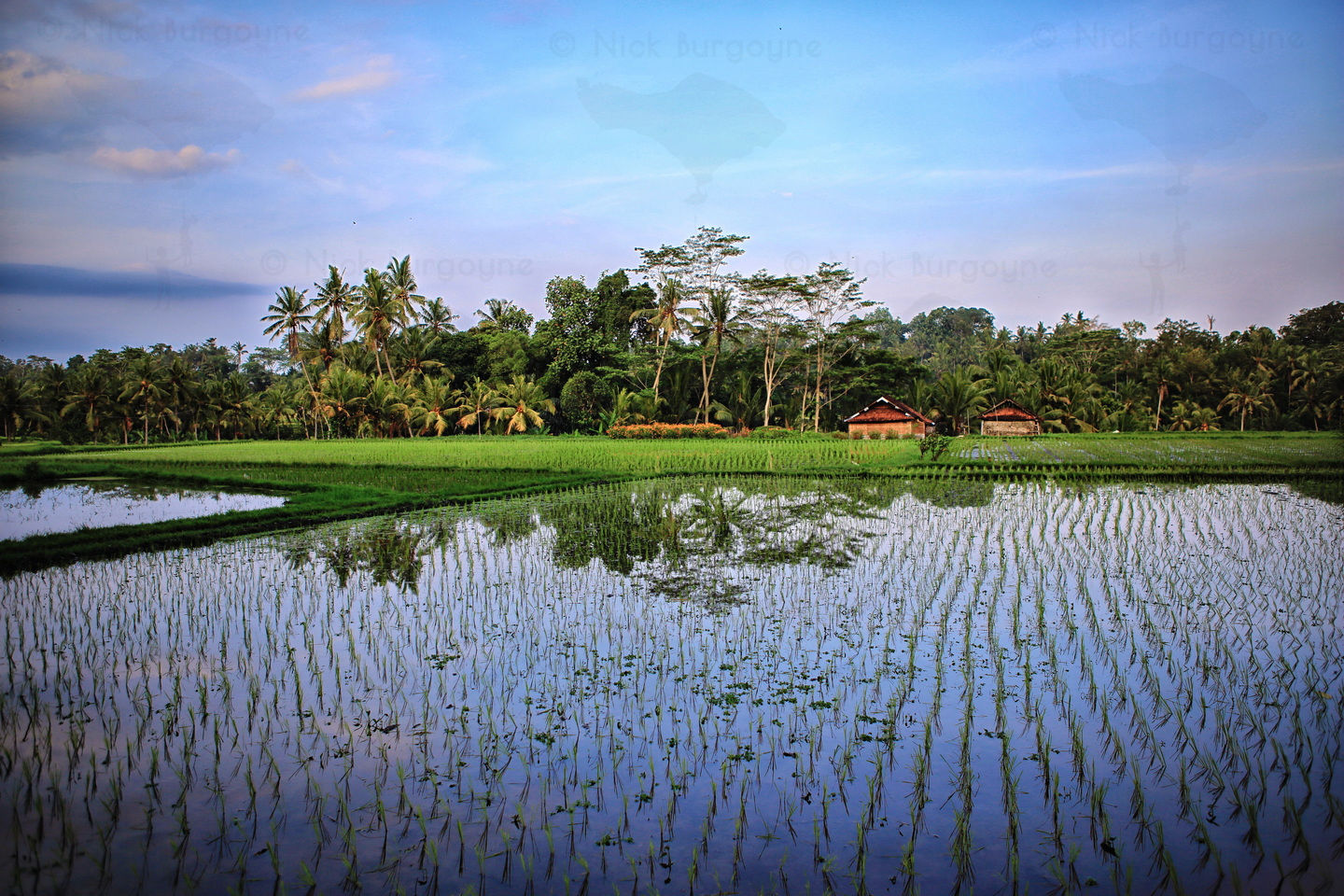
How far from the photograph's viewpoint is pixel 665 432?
1079 inches

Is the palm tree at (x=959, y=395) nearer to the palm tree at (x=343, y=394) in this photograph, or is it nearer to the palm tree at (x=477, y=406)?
the palm tree at (x=477, y=406)

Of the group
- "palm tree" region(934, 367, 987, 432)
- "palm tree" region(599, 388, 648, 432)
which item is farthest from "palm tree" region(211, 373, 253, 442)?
"palm tree" region(934, 367, 987, 432)

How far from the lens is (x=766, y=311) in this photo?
33.1m

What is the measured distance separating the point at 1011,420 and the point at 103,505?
29.6 metres

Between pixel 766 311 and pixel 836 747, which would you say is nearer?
pixel 836 747

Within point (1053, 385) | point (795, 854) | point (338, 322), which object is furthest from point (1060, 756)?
point (338, 322)

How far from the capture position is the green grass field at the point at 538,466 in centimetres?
1134

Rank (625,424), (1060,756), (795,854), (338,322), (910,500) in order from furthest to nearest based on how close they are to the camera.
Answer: (338,322), (625,424), (910,500), (1060,756), (795,854)

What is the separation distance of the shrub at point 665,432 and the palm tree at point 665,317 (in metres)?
3.49

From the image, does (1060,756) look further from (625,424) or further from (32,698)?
(625,424)

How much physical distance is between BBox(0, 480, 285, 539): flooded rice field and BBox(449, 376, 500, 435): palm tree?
55.4 feet

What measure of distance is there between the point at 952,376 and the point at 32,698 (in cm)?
3293

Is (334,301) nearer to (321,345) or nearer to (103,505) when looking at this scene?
(321,345)

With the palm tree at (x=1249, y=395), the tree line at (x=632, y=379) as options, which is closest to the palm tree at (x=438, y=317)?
the tree line at (x=632, y=379)
